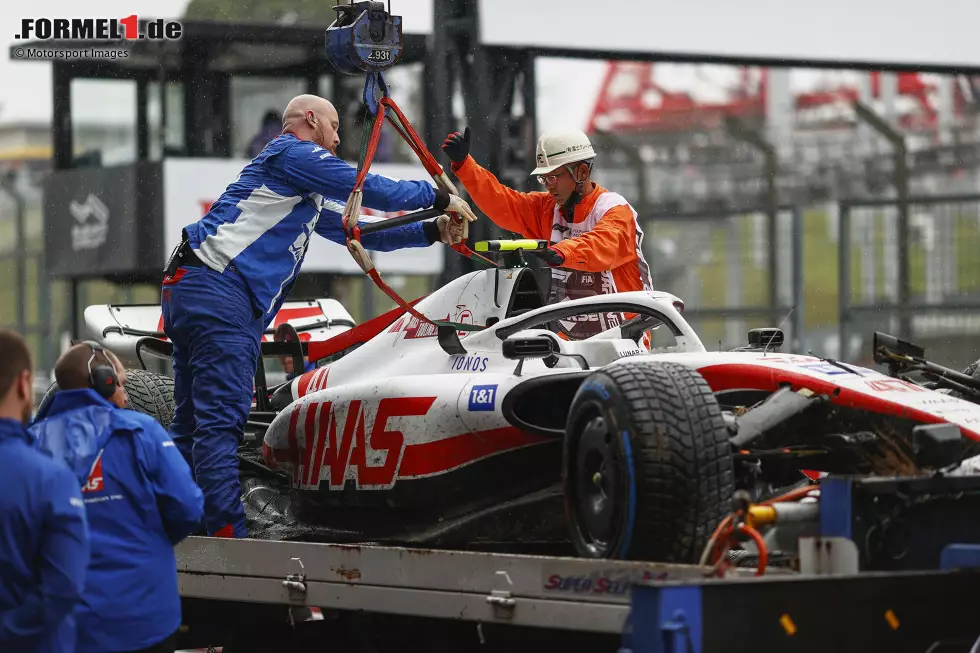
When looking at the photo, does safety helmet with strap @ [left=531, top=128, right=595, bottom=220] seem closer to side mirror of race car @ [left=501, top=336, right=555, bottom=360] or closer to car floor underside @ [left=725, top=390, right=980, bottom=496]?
side mirror of race car @ [left=501, top=336, right=555, bottom=360]

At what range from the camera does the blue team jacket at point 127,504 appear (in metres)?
4.90

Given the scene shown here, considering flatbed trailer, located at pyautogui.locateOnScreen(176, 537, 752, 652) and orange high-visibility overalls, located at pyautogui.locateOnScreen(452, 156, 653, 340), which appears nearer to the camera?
flatbed trailer, located at pyautogui.locateOnScreen(176, 537, 752, 652)

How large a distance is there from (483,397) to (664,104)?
49.5 feet

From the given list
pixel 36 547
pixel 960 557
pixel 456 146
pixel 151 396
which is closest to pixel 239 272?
pixel 151 396

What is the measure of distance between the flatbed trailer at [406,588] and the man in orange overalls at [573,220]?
1.58 meters

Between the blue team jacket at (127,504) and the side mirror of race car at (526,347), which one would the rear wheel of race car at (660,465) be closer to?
the side mirror of race car at (526,347)

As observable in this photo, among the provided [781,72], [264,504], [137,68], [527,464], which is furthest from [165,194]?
[527,464]

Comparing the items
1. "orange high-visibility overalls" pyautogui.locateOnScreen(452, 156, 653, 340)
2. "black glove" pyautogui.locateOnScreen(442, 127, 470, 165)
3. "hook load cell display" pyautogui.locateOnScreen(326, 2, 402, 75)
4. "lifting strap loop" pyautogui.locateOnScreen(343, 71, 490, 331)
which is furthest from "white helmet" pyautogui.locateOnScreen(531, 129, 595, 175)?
"hook load cell display" pyautogui.locateOnScreen(326, 2, 402, 75)

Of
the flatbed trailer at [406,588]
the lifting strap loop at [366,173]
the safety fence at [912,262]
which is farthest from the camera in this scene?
the safety fence at [912,262]

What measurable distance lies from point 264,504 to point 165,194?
10783 millimetres
